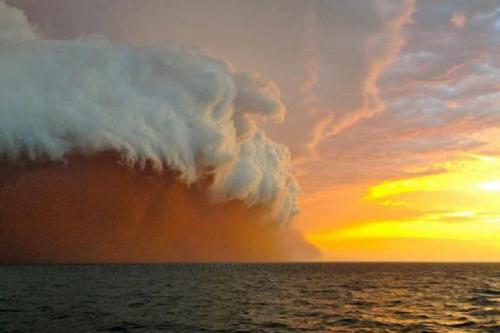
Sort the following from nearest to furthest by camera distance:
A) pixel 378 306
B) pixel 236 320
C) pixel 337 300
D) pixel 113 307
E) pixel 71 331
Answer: pixel 71 331 → pixel 236 320 → pixel 113 307 → pixel 378 306 → pixel 337 300

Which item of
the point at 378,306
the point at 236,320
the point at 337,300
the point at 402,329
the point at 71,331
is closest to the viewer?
the point at 71,331

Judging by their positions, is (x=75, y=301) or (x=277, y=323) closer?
(x=277, y=323)

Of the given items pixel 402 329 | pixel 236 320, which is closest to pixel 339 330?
pixel 402 329

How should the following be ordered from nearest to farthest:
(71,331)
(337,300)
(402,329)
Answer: (71,331) < (402,329) < (337,300)

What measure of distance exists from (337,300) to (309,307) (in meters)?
7.73

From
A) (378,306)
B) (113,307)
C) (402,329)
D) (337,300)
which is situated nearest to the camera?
(402,329)

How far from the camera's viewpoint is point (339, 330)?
29.7m

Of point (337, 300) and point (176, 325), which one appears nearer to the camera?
point (176, 325)

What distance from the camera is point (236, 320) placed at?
3325 cm

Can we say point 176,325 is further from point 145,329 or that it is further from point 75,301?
point 75,301

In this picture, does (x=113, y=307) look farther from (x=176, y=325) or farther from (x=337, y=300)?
(x=337, y=300)

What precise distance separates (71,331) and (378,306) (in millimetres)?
25865

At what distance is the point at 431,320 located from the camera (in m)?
34.3

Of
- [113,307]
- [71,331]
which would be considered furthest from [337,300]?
[71,331]
